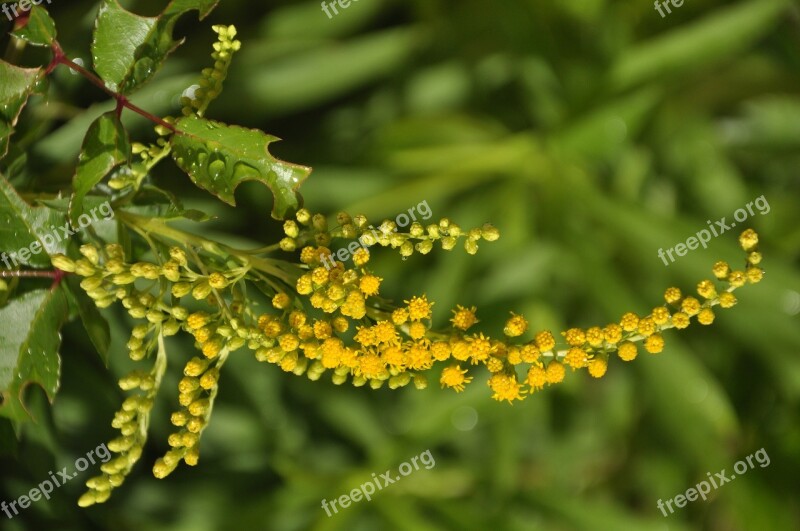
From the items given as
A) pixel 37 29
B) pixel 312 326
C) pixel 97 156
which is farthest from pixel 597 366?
pixel 37 29

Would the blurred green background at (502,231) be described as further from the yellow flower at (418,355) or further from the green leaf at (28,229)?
the yellow flower at (418,355)

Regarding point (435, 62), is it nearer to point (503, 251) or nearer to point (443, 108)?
point (443, 108)

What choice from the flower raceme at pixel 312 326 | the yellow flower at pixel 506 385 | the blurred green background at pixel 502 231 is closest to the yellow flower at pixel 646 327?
the flower raceme at pixel 312 326

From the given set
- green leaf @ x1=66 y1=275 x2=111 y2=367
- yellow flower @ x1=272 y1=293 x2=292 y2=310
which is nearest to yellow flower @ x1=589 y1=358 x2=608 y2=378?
yellow flower @ x1=272 y1=293 x2=292 y2=310

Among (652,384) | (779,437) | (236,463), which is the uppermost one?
(652,384)

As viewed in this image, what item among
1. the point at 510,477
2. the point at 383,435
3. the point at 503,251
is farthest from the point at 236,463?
the point at 503,251

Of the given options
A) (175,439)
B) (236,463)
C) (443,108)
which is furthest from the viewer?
(443,108)
